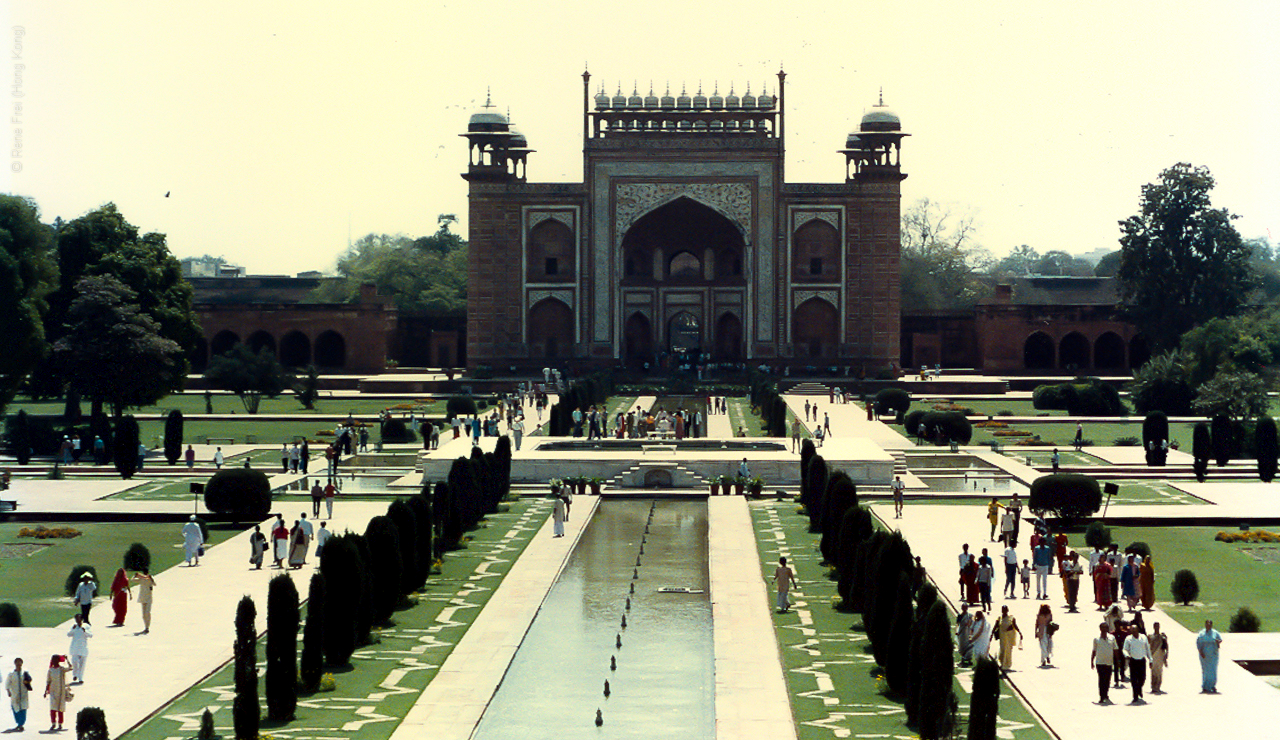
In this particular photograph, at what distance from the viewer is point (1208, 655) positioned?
51.6 feet

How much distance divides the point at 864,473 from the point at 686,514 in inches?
198

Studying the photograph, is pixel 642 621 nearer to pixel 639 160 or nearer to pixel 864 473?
pixel 864 473

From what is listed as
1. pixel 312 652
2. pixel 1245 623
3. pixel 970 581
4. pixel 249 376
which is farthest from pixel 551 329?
pixel 312 652

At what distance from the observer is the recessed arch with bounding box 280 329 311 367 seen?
71.7m

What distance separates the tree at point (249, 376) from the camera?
53719 mm

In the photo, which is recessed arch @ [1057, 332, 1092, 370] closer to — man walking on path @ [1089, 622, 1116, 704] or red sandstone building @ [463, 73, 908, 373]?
red sandstone building @ [463, 73, 908, 373]

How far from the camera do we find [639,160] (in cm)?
6619

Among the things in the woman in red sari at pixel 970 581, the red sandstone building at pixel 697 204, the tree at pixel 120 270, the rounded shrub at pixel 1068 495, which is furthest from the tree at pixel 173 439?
the red sandstone building at pixel 697 204

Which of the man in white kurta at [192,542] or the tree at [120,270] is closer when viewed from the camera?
the man in white kurta at [192,542]

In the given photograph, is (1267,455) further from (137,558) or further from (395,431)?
(137,558)

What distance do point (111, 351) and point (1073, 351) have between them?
150ft

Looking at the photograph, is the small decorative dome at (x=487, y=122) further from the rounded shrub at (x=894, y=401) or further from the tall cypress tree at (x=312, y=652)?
the tall cypress tree at (x=312, y=652)

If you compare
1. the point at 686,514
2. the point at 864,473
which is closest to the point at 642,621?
the point at 686,514

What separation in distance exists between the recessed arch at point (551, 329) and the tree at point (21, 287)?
28.5 m
